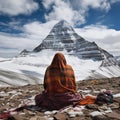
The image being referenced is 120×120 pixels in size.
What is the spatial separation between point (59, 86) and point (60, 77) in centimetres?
27

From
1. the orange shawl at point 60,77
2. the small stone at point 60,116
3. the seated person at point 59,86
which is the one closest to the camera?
the small stone at point 60,116

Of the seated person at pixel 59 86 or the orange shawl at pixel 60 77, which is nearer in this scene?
the seated person at pixel 59 86

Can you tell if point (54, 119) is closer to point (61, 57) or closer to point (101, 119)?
point (101, 119)

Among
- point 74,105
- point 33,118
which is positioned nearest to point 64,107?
point 74,105

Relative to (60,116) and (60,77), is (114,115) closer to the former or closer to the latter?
(60,116)

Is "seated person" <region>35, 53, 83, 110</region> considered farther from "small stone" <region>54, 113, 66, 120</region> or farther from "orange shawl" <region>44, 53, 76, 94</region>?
"small stone" <region>54, 113, 66, 120</region>

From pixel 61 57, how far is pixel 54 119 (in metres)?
2.22

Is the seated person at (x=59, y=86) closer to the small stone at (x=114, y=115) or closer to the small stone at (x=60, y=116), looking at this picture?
the small stone at (x=60, y=116)

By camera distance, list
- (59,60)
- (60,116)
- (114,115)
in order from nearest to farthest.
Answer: (114,115) < (60,116) < (59,60)

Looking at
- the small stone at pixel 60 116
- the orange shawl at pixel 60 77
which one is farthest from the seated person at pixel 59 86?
the small stone at pixel 60 116

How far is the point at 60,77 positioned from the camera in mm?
8992

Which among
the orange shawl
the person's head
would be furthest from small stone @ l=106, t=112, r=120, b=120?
the person's head

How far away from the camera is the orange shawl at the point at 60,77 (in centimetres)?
895

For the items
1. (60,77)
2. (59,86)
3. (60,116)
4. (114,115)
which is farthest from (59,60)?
(114,115)
